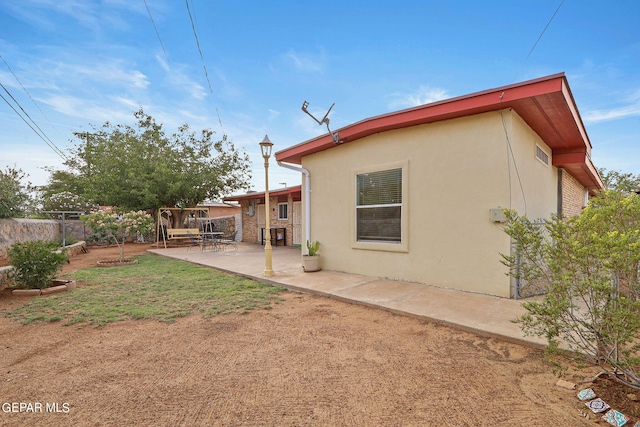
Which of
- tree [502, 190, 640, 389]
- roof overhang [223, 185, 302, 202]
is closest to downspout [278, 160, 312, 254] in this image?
roof overhang [223, 185, 302, 202]

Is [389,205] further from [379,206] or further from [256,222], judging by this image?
[256,222]

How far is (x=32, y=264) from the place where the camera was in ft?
17.1

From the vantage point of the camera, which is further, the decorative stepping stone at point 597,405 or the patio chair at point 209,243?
the patio chair at point 209,243

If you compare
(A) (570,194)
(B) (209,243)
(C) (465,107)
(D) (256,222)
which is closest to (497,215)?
(C) (465,107)

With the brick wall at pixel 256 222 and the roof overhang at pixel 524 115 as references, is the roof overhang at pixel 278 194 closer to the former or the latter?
the brick wall at pixel 256 222

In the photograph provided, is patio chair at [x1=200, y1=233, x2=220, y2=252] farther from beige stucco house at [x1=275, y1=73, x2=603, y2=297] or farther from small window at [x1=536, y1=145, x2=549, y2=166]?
small window at [x1=536, y1=145, x2=549, y2=166]

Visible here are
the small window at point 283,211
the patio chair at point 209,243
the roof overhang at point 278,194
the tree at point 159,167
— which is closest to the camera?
the patio chair at point 209,243

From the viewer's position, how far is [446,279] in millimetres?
5074

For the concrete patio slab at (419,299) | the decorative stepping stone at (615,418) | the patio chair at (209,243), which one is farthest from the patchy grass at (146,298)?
the patio chair at (209,243)

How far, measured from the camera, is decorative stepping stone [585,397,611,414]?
1908 millimetres

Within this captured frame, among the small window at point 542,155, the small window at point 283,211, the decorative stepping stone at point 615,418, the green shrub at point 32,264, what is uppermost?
the small window at point 542,155

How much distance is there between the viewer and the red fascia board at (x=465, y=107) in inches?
155

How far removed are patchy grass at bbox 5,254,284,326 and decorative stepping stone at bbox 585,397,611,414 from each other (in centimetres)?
351

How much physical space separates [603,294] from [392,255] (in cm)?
395
